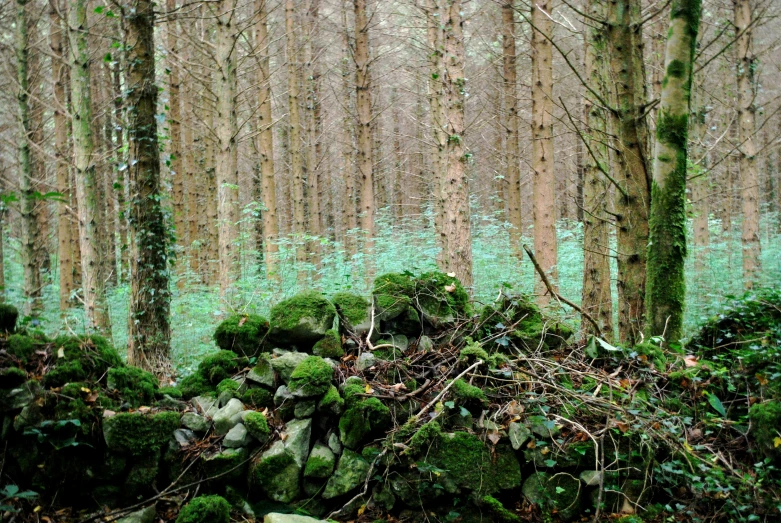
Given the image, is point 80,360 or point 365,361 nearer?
point 80,360

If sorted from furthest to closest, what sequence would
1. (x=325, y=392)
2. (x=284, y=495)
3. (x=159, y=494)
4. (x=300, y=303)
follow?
1. (x=300, y=303)
2. (x=325, y=392)
3. (x=284, y=495)
4. (x=159, y=494)

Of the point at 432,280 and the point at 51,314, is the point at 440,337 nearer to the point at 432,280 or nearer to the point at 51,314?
the point at 432,280

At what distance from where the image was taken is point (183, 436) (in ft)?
13.3

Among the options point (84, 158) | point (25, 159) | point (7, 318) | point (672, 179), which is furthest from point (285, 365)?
point (25, 159)

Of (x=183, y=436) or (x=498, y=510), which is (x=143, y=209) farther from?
(x=498, y=510)

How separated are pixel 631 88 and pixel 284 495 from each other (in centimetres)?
478

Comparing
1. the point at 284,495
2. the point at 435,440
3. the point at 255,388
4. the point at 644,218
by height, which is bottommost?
the point at 284,495

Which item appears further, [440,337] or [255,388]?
[440,337]

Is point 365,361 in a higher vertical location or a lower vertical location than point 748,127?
lower

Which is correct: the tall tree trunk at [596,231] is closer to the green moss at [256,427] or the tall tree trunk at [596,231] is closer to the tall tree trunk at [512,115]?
the green moss at [256,427]

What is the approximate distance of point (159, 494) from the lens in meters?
3.66

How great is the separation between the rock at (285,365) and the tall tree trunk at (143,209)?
96.4 inches

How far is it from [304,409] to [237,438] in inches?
21.3

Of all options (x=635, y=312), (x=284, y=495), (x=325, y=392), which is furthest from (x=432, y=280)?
(x=284, y=495)
